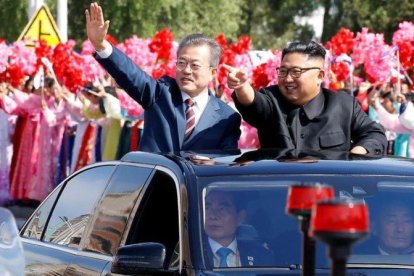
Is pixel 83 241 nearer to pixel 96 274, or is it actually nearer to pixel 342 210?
pixel 96 274

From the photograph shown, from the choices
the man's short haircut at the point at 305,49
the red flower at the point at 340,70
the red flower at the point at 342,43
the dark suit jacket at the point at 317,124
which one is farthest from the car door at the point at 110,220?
the red flower at the point at 342,43

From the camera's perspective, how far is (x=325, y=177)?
652cm

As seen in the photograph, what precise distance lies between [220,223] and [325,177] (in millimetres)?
531

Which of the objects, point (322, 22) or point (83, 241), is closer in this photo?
point (83, 241)

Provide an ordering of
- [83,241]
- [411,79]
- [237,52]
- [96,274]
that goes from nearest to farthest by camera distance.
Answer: [96,274] < [83,241] < [411,79] < [237,52]

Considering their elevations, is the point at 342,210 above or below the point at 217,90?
above

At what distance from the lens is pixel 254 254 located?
20.5 ft

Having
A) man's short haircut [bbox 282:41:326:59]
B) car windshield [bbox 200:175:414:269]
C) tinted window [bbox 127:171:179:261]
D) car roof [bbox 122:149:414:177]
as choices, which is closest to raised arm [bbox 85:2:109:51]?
man's short haircut [bbox 282:41:326:59]

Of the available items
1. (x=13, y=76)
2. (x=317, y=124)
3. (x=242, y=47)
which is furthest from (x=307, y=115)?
(x=13, y=76)

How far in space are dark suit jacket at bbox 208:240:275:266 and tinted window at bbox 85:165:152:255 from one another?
801 mm

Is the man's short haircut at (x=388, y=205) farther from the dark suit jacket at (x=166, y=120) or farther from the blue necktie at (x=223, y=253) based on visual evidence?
the dark suit jacket at (x=166, y=120)

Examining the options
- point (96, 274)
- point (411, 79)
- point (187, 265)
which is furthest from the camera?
point (411, 79)

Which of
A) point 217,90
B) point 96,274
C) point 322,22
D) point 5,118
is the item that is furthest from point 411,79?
point 322,22

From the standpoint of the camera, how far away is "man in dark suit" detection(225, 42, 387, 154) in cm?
796
